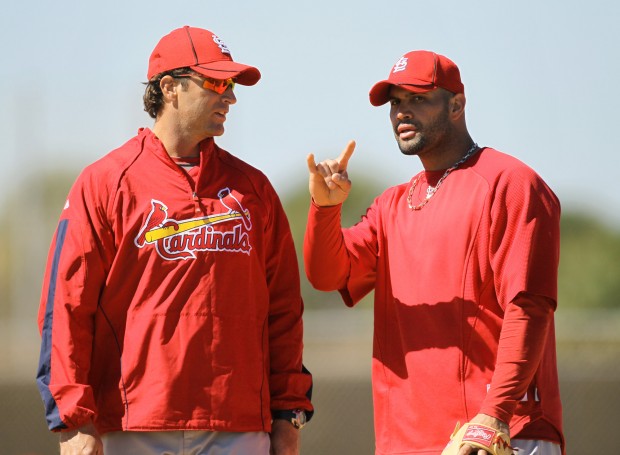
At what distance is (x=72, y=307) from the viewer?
411cm

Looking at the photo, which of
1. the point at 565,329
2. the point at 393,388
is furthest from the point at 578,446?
the point at 393,388

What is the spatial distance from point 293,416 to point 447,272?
2.76 feet

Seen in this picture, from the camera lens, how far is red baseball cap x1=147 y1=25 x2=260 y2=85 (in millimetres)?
4391

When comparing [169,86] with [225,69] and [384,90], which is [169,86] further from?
[384,90]

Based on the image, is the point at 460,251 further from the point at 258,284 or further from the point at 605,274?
the point at 605,274

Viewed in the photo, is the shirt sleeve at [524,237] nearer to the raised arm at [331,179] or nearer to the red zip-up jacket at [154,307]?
the raised arm at [331,179]

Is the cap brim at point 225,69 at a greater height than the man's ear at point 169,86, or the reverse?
the cap brim at point 225,69

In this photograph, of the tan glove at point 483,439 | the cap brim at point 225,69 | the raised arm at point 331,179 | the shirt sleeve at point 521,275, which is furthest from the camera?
the raised arm at point 331,179

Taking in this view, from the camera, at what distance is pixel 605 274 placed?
38.0 meters

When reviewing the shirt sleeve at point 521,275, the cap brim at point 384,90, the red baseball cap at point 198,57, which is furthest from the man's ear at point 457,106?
the red baseball cap at point 198,57

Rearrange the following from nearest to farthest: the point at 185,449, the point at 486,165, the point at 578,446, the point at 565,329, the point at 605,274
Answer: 1. the point at 185,449
2. the point at 486,165
3. the point at 578,446
4. the point at 565,329
5. the point at 605,274

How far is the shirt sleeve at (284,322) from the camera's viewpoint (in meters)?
4.39

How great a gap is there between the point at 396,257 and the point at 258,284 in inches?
24.2

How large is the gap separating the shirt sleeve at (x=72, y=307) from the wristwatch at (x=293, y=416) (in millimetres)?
736
